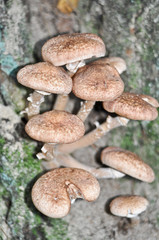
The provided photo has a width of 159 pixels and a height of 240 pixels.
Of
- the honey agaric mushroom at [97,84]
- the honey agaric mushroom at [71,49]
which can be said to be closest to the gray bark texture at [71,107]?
the honey agaric mushroom at [97,84]

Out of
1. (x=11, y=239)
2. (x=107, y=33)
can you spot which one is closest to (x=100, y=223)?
(x=11, y=239)

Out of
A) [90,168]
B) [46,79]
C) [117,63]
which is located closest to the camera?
[46,79]

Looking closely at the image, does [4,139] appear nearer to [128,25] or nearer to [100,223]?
[100,223]

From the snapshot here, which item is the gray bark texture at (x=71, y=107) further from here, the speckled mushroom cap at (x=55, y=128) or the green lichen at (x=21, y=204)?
the speckled mushroom cap at (x=55, y=128)

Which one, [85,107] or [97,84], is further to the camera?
[85,107]

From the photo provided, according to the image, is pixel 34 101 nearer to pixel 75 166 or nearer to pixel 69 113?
pixel 69 113

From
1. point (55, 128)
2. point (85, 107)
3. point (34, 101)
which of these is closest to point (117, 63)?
point (85, 107)
